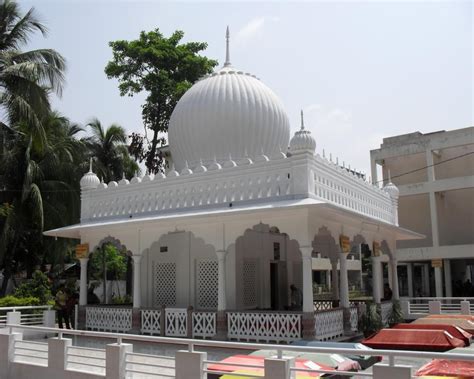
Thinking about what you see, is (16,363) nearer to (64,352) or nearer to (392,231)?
(64,352)

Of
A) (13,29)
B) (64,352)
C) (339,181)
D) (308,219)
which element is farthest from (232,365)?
(13,29)

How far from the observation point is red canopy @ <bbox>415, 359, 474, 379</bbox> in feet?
23.2

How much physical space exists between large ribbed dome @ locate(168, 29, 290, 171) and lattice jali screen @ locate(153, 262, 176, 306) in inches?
118

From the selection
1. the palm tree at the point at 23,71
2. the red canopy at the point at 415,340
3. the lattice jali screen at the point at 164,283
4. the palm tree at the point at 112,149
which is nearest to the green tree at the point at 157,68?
the palm tree at the point at 112,149

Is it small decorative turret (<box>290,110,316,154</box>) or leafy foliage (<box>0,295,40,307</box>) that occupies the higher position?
small decorative turret (<box>290,110,316,154</box>)

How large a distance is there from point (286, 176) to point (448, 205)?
17.9 meters

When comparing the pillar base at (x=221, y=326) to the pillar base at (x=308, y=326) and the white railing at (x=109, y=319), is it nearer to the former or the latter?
the pillar base at (x=308, y=326)

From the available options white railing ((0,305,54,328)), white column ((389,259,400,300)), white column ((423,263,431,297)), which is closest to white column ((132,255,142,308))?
white railing ((0,305,54,328))

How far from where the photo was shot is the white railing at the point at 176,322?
1268 centimetres

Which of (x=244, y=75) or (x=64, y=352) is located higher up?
(x=244, y=75)

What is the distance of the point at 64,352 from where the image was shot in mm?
9055

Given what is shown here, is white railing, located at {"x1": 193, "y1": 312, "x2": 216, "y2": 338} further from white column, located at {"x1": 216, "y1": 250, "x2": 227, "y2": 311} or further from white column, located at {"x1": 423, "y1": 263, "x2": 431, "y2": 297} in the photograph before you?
white column, located at {"x1": 423, "y1": 263, "x2": 431, "y2": 297}

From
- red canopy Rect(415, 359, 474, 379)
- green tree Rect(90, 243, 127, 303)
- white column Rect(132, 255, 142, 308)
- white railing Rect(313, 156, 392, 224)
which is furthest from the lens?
green tree Rect(90, 243, 127, 303)

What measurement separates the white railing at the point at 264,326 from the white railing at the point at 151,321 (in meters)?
2.12
